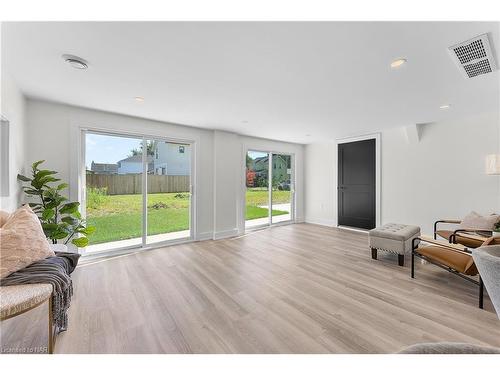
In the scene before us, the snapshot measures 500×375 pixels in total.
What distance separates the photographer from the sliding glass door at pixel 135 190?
11.5 feet

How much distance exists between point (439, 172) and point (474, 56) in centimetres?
293

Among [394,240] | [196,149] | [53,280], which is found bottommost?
[394,240]

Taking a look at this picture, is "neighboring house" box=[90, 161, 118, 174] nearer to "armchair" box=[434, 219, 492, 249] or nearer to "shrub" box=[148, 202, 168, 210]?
"shrub" box=[148, 202, 168, 210]

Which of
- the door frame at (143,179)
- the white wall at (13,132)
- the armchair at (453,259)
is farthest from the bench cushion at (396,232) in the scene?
the white wall at (13,132)

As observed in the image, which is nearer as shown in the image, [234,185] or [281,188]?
[234,185]

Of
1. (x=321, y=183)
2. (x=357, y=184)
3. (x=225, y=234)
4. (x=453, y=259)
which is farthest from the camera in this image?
(x=321, y=183)

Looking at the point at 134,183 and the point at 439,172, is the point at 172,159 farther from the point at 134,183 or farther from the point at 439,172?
the point at 439,172

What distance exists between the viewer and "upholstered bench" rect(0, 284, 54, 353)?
129 cm

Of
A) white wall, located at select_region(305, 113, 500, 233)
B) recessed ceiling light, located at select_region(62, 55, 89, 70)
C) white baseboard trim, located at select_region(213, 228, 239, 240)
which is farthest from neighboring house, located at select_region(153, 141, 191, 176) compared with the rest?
white wall, located at select_region(305, 113, 500, 233)

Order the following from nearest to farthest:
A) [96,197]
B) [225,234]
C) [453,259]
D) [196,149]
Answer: [453,259], [96,197], [196,149], [225,234]

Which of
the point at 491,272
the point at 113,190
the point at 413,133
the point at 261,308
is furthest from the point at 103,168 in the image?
the point at 413,133

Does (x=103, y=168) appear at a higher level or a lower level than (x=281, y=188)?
higher

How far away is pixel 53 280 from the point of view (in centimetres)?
154
